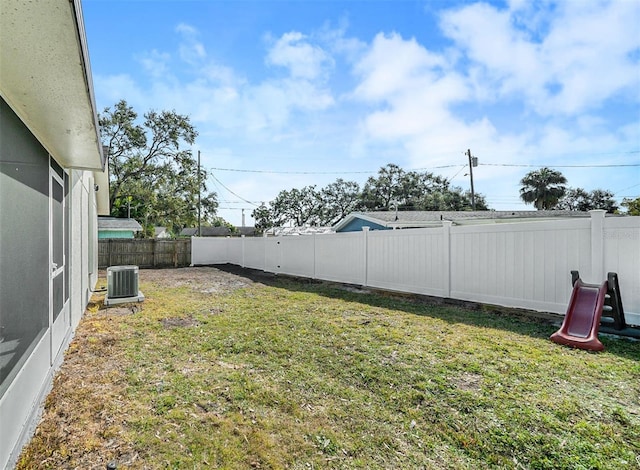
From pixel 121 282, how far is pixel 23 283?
517 centimetres

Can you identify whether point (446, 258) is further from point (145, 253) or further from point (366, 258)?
point (145, 253)

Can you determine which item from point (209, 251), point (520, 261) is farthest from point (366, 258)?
point (209, 251)

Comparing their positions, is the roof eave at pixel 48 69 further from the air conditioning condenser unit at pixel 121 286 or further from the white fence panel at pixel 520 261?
the white fence panel at pixel 520 261

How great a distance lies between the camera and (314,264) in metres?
11.0

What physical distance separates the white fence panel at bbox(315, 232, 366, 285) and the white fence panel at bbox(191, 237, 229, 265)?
29.4ft

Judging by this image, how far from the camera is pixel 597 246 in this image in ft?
15.0

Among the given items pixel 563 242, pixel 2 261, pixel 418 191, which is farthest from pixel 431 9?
pixel 418 191

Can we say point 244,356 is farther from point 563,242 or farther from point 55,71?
point 563,242

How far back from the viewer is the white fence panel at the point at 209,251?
17.7 m

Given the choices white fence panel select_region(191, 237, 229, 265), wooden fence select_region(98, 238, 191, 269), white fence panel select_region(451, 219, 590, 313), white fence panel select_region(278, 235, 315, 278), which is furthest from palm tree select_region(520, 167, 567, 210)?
wooden fence select_region(98, 238, 191, 269)

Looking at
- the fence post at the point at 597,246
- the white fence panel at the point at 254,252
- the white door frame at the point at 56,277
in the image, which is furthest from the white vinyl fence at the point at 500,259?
the white door frame at the point at 56,277

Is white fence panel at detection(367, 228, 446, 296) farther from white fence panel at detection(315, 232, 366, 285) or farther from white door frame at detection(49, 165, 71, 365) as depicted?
white door frame at detection(49, 165, 71, 365)

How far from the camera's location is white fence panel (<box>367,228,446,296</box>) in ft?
22.7

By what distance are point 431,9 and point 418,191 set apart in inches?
1258
